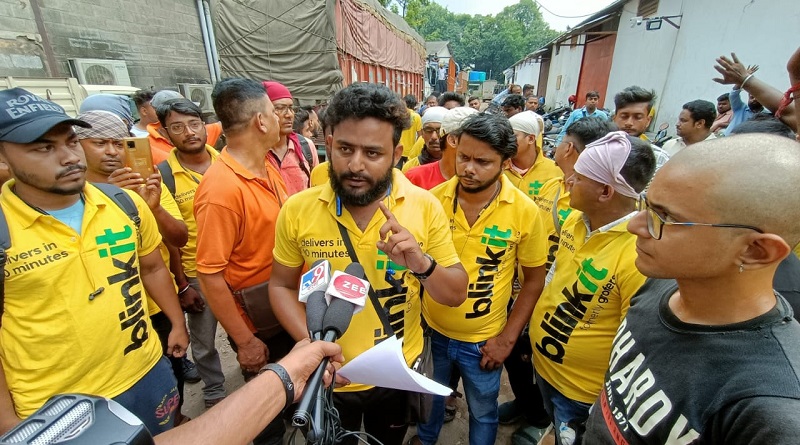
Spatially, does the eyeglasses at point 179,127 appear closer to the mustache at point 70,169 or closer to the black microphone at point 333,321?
the mustache at point 70,169

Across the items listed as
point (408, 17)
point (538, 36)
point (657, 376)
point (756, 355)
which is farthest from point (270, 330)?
point (538, 36)

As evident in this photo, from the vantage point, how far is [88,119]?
232cm

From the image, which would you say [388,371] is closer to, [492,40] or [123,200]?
[123,200]

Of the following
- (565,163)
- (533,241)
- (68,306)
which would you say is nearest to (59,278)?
(68,306)

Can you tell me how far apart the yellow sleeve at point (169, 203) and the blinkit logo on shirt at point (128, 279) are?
861 mm

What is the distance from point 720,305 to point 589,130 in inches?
70.9

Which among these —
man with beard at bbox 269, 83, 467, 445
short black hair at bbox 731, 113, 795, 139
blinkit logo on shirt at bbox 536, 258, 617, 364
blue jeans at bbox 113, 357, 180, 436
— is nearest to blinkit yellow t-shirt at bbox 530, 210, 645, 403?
blinkit logo on shirt at bbox 536, 258, 617, 364

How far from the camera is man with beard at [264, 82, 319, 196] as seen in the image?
3.36 meters

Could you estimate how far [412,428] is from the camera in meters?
2.95

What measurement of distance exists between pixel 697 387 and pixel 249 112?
2.47 metres

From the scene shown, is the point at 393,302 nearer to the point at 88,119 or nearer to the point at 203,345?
the point at 203,345

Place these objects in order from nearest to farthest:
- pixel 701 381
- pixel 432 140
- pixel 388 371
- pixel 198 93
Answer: pixel 701 381, pixel 388 371, pixel 432 140, pixel 198 93

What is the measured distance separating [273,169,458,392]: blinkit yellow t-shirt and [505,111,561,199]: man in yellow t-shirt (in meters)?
1.98

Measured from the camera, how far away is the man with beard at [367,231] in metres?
1.65
